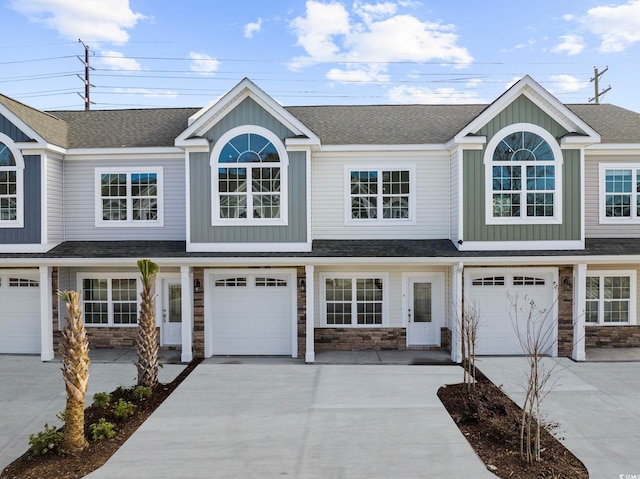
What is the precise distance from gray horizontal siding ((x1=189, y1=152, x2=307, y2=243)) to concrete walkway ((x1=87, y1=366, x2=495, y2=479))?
11.1 feet

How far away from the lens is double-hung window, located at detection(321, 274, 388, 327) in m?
11.8

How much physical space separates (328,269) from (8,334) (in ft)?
29.8

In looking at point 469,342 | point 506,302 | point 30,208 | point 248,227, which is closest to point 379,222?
point 248,227

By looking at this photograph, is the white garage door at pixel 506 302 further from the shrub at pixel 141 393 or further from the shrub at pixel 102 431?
the shrub at pixel 102 431

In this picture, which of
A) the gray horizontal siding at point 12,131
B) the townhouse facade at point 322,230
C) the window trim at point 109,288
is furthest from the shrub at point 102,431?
the gray horizontal siding at point 12,131

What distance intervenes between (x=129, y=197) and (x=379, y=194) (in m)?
7.09

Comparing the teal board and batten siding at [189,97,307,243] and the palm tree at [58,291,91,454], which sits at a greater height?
the teal board and batten siding at [189,97,307,243]

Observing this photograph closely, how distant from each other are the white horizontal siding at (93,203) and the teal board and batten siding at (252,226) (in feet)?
3.72

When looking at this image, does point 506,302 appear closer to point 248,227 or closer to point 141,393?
Answer: point 248,227

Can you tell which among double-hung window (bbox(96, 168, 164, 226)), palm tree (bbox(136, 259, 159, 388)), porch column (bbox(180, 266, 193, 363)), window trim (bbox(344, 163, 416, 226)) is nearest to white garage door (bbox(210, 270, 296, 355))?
porch column (bbox(180, 266, 193, 363))

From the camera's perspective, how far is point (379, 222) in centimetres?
1182

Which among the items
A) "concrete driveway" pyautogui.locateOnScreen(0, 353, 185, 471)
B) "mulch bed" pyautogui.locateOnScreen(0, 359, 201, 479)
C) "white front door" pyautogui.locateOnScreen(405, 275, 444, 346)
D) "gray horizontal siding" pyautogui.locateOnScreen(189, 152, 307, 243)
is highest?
"gray horizontal siding" pyautogui.locateOnScreen(189, 152, 307, 243)

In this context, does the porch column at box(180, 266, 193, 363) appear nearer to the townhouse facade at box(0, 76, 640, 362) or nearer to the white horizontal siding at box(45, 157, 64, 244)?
the townhouse facade at box(0, 76, 640, 362)

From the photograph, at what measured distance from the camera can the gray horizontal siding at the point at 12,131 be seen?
11.1 meters
